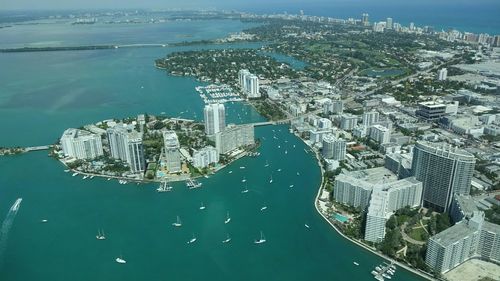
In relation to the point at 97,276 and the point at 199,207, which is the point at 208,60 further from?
the point at 97,276

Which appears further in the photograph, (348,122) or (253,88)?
(253,88)

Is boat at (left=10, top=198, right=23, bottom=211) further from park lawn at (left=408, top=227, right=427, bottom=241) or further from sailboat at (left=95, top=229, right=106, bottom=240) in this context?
park lawn at (left=408, top=227, right=427, bottom=241)

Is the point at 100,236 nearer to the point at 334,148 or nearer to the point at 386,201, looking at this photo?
the point at 386,201

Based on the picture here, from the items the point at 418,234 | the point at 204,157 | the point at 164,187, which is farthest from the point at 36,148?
the point at 418,234

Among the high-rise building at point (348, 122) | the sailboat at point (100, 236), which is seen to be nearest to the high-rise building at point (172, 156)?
the sailboat at point (100, 236)

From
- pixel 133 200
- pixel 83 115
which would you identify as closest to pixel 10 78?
pixel 83 115

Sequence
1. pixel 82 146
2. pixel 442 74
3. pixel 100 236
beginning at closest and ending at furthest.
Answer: pixel 100 236 < pixel 82 146 < pixel 442 74

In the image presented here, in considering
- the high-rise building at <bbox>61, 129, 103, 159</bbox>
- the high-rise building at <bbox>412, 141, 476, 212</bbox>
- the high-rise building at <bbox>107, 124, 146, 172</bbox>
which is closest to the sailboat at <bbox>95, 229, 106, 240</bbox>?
the high-rise building at <bbox>107, 124, 146, 172</bbox>
